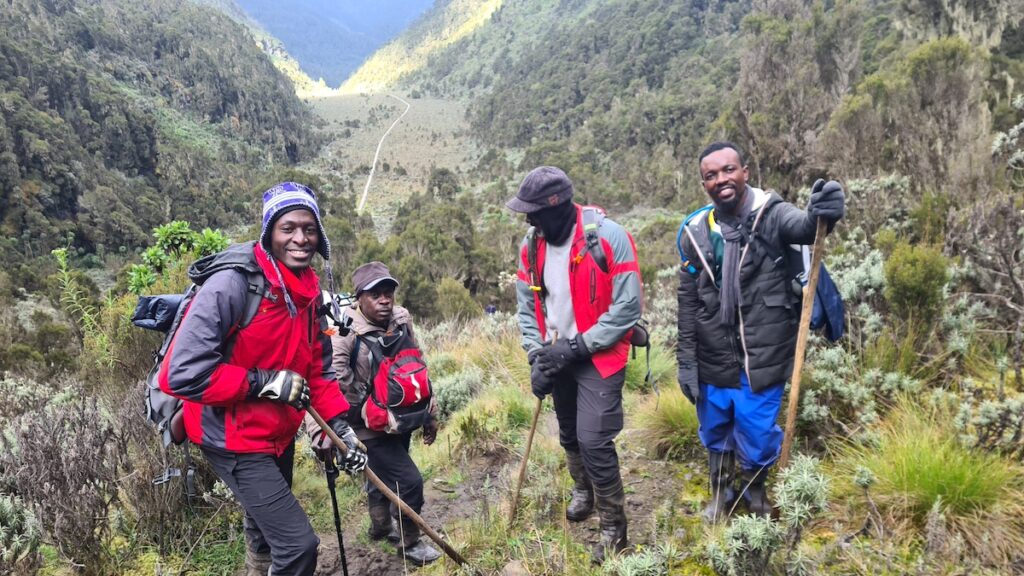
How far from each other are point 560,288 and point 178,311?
5.53 ft

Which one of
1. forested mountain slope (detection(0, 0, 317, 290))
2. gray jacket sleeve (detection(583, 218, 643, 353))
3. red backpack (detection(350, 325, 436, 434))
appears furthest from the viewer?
forested mountain slope (detection(0, 0, 317, 290))

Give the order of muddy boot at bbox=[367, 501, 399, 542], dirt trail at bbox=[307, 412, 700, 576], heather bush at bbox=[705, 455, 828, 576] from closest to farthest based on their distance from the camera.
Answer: heather bush at bbox=[705, 455, 828, 576] → dirt trail at bbox=[307, 412, 700, 576] → muddy boot at bbox=[367, 501, 399, 542]

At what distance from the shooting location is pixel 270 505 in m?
2.38

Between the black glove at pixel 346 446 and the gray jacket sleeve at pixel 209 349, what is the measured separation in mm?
580

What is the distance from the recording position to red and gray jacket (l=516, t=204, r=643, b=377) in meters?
2.73

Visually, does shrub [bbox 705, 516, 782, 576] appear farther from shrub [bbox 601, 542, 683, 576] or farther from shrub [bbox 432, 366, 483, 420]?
shrub [bbox 432, 366, 483, 420]

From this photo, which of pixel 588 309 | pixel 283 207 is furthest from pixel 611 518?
pixel 283 207

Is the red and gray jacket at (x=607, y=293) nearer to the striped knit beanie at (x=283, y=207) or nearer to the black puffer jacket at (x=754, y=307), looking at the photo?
the black puffer jacket at (x=754, y=307)

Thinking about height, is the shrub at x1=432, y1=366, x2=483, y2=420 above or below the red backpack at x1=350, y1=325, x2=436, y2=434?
below

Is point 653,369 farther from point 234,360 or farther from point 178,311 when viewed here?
point 178,311

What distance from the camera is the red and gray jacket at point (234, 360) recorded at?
6.98 feet

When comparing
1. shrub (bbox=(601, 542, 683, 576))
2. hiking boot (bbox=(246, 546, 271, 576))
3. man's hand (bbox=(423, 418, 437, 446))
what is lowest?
hiking boot (bbox=(246, 546, 271, 576))

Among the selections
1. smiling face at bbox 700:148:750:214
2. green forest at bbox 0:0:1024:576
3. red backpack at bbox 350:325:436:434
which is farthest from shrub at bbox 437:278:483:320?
smiling face at bbox 700:148:750:214

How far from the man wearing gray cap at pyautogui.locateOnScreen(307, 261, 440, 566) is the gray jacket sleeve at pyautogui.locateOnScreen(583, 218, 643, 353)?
1.08 meters
